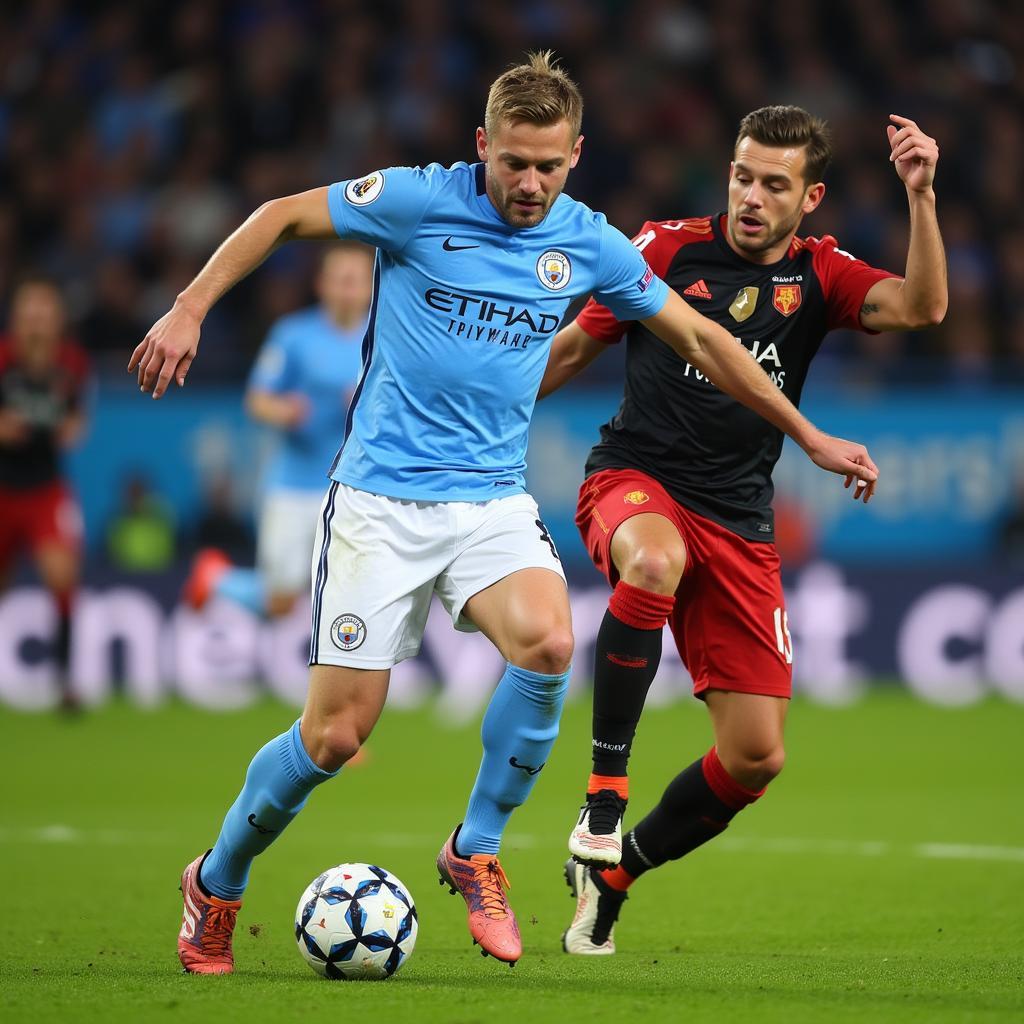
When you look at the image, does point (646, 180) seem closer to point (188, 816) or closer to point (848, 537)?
point (848, 537)

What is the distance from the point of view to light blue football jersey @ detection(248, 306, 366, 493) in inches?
414

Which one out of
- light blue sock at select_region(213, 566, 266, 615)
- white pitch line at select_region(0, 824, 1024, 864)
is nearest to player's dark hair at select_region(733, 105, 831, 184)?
white pitch line at select_region(0, 824, 1024, 864)

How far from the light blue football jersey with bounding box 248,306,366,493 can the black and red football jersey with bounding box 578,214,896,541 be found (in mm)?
4794

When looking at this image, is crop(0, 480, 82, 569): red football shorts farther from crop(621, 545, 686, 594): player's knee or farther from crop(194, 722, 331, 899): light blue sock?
crop(621, 545, 686, 594): player's knee

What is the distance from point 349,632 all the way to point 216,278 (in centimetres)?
102

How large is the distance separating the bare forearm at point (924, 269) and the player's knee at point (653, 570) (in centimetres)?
113

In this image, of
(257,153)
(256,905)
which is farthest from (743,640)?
(257,153)

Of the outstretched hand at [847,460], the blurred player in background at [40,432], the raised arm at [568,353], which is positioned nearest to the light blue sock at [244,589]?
the blurred player in background at [40,432]

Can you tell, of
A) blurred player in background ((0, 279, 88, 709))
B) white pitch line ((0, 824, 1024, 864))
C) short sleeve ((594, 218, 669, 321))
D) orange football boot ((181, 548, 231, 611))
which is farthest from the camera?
blurred player in background ((0, 279, 88, 709))

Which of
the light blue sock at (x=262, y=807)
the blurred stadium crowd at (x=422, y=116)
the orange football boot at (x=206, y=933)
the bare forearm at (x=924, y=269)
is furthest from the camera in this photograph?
the blurred stadium crowd at (x=422, y=116)

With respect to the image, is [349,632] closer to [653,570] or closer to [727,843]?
[653,570]

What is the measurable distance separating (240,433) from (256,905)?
764 cm

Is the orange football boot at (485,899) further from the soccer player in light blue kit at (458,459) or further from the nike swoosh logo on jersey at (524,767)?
the nike swoosh logo on jersey at (524,767)

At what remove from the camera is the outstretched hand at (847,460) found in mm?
4965
